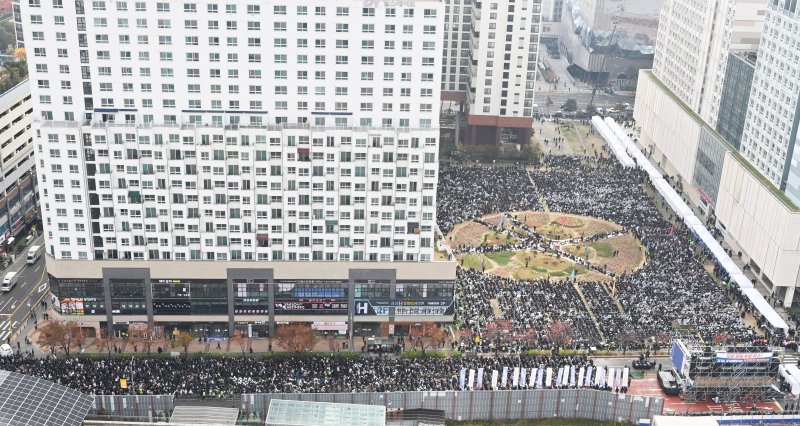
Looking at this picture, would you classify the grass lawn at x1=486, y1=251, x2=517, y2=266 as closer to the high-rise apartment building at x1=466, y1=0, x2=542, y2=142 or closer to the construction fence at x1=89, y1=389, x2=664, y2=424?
the construction fence at x1=89, y1=389, x2=664, y2=424

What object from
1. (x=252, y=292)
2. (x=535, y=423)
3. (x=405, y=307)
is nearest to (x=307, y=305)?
(x=252, y=292)

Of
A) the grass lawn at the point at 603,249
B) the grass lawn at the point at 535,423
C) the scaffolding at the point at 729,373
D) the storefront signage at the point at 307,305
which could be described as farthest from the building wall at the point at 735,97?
the storefront signage at the point at 307,305

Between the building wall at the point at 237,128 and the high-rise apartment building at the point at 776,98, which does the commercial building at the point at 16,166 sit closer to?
the building wall at the point at 237,128

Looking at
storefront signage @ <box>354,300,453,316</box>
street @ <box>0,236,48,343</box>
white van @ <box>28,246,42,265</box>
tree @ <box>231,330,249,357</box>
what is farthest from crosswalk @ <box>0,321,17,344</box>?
storefront signage @ <box>354,300,453,316</box>

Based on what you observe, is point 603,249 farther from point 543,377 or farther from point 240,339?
point 240,339

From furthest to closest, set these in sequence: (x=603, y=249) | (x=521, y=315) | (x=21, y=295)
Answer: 1. (x=603, y=249)
2. (x=21, y=295)
3. (x=521, y=315)

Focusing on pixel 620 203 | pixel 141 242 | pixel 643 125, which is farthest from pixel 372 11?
pixel 643 125

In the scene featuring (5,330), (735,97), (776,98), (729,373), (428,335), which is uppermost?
(776,98)
